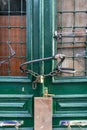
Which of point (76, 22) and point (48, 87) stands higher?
point (76, 22)

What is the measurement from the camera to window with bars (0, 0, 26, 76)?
206 inches

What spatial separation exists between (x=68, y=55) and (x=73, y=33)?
33 cm

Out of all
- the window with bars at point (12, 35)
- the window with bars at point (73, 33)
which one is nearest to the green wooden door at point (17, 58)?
the window with bars at point (12, 35)

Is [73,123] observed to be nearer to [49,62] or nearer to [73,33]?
[49,62]

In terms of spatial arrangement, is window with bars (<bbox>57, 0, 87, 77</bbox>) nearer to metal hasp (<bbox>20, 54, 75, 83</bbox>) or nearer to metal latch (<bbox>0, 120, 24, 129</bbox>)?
metal hasp (<bbox>20, 54, 75, 83</bbox>)

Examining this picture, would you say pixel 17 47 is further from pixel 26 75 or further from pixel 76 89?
pixel 76 89

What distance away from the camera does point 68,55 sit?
17.3ft

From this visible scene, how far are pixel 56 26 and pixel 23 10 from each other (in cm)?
53

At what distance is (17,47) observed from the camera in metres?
5.30

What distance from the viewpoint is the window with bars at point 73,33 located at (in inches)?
206

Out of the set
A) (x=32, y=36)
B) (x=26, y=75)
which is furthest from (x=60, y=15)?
(x=26, y=75)

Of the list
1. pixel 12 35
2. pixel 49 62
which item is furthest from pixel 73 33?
pixel 12 35

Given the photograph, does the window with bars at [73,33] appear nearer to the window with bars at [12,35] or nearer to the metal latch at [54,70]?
the metal latch at [54,70]

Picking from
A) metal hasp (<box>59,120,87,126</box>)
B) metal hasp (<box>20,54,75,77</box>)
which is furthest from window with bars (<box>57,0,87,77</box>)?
metal hasp (<box>59,120,87,126</box>)
